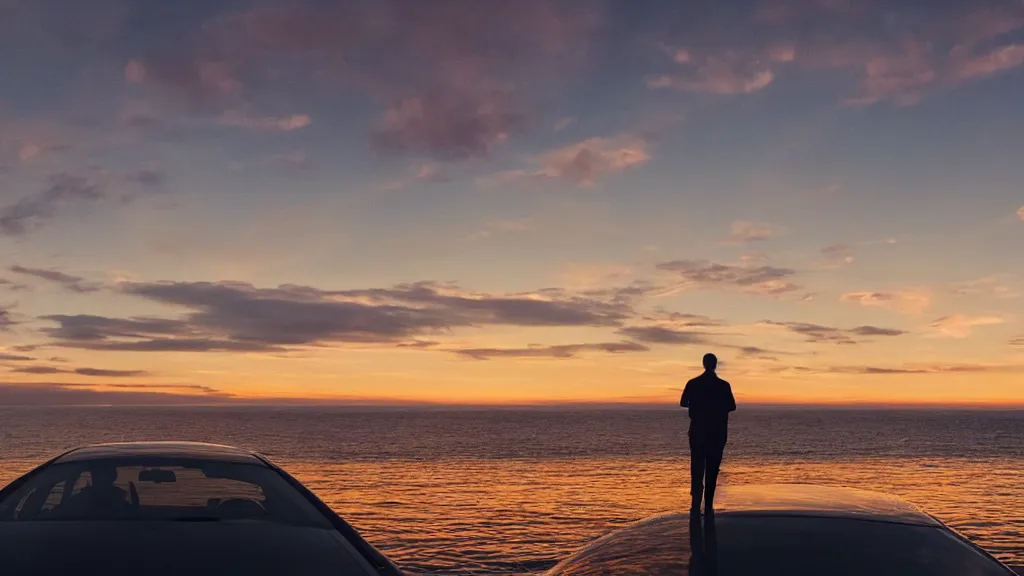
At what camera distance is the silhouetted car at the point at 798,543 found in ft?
11.5

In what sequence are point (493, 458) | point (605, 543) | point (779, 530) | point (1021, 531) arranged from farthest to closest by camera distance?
1. point (493, 458)
2. point (1021, 531)
3. point (605, 543)
4. point (779, 530)

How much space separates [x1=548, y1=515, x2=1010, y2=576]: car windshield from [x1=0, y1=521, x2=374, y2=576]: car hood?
4.93 feet

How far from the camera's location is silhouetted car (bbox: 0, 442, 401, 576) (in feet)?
13.0

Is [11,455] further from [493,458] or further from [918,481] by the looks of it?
[918,481]

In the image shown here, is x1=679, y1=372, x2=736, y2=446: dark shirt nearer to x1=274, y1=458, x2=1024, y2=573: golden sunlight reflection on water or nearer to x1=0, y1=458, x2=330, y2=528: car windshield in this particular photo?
x1=274, y1=458, x2=1024, y2=573: golden sunlight reflection on water

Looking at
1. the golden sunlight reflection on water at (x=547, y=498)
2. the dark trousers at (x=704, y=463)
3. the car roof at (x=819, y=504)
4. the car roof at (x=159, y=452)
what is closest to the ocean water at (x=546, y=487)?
the golden sunlight reflection on water at (x=547, y=498)

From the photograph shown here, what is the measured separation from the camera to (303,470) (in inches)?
1891

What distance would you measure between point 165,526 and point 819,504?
3.27 metres

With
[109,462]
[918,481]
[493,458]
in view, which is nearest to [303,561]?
[109,462]

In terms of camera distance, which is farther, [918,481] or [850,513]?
[918,481]

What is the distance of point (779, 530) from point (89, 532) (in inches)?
131

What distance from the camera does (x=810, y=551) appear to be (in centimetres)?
356

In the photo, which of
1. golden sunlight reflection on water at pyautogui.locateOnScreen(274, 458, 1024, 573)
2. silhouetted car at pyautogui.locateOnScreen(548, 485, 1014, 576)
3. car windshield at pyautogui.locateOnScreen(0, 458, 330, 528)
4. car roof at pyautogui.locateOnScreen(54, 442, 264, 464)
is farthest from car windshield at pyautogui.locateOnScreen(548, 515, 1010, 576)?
golden sunlight reflection on water at pyautogui.locateOnScreen(274, 458, 1024, 573)

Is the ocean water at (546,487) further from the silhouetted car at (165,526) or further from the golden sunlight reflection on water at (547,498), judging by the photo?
the silhouetted car at (165,526)
